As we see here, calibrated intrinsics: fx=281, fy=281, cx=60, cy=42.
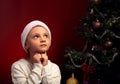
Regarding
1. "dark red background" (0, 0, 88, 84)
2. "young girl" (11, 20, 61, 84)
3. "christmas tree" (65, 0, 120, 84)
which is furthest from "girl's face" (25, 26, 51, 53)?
"dark red background" (0, 0, 88, 84)

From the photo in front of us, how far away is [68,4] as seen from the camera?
2.57 m

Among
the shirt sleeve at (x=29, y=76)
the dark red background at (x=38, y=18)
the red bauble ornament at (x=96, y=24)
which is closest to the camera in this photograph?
the shirt sleeve at (x=29, y=76)

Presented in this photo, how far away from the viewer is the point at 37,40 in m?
1.89

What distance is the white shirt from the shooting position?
1850 mm

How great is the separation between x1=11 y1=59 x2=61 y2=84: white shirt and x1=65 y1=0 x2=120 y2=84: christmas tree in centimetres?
27

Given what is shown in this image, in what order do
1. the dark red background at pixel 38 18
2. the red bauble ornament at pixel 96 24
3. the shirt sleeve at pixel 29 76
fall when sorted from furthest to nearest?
the dark red background at pixel 38 18 < the red bauble ornament at pixel 96 24 < the shirt sleeve at pixel 29 76

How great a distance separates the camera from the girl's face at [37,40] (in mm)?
1887

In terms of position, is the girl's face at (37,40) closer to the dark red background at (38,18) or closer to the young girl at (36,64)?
the young girl at (36,64)

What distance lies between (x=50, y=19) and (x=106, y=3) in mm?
675

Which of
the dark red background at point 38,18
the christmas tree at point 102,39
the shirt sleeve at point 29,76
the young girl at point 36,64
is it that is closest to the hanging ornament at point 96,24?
the christmas tree at point 102,39

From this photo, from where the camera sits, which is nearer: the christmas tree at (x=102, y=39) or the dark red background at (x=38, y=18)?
the christmas tree at (x=102, y=39)

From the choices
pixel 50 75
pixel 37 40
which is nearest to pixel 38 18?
pixel 37 40

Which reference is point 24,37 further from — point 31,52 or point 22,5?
point 22,5

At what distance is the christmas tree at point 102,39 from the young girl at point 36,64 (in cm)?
28
